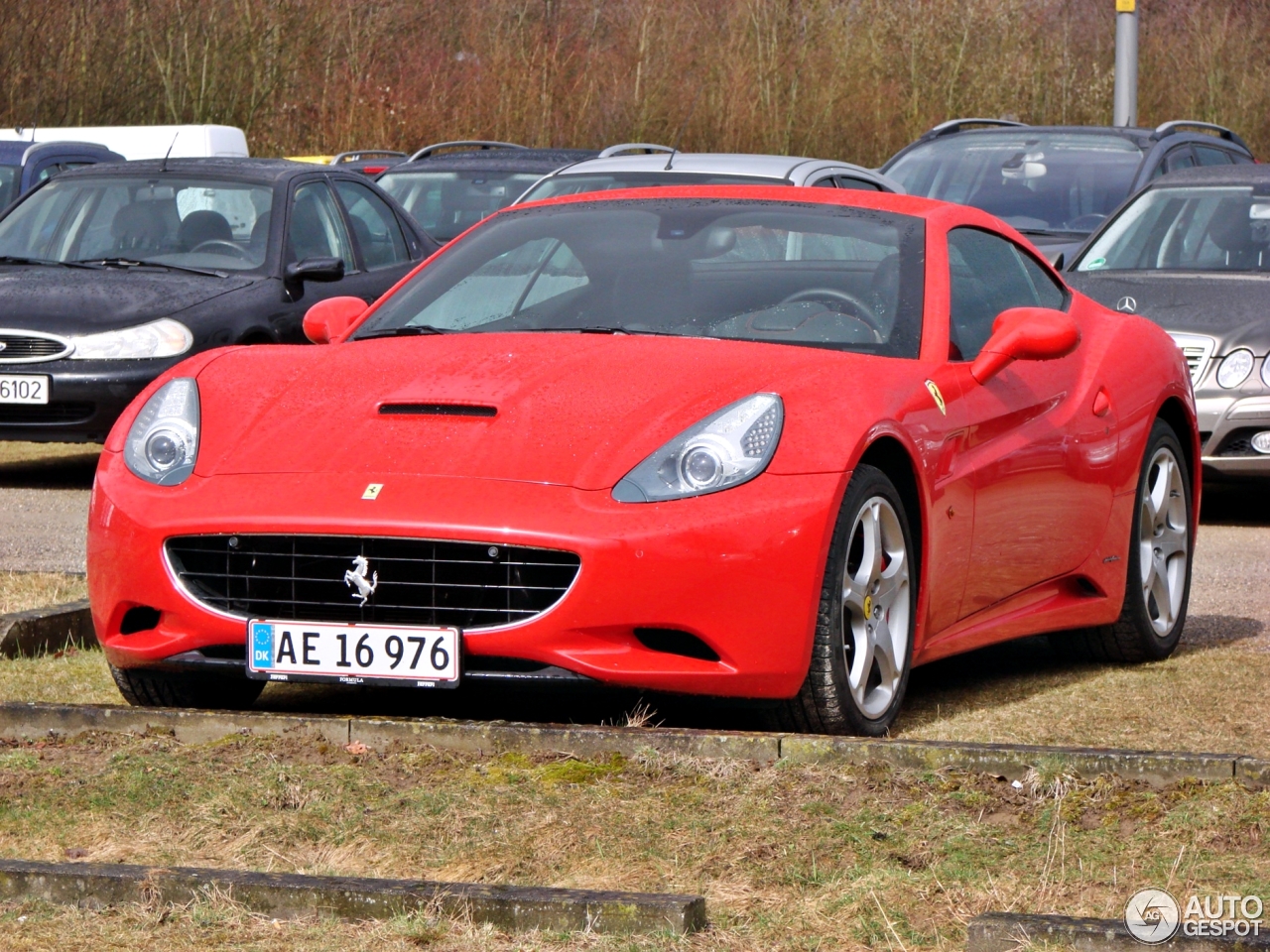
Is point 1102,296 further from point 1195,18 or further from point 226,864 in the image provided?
point 1195,18

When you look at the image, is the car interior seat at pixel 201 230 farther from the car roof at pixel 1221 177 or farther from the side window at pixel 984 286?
the side window at pixel 984 286

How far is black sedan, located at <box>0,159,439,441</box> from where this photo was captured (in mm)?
10594

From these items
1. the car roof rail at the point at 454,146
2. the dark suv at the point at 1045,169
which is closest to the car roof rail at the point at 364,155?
the car roof rail at the point at 454,146

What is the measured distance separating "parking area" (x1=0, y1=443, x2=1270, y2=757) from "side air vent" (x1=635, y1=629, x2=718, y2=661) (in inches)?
A: 9.3

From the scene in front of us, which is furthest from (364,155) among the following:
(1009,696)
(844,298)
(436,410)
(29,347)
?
(436,410)

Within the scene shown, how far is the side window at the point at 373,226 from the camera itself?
1239 centimetres

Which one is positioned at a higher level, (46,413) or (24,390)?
(24,390)

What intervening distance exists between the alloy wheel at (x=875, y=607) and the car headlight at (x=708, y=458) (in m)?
0.30

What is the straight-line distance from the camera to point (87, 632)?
6586mm

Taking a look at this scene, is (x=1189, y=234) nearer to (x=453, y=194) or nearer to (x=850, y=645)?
(x=453, y=194)

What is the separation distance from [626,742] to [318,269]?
21.7ft

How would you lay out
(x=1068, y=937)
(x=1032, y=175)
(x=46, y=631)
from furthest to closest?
(x=1032, y=175), (x=46, y=631), (x=1068, y=937)

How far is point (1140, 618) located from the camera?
6508 mm

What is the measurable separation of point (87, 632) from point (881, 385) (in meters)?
2.66
